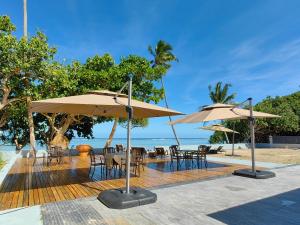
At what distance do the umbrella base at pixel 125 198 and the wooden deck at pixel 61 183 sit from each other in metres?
0.65

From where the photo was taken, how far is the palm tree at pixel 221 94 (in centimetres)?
3353

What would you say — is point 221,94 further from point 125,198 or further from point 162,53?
point 125,198

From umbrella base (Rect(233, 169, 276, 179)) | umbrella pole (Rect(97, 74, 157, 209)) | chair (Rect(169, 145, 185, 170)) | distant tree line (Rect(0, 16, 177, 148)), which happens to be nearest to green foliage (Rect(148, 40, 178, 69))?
distant tree line (Rect(0, 16, 177, 148))

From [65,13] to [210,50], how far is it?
18.5 m

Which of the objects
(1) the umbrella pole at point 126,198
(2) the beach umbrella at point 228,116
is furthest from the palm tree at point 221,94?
(1) the umbrella pole at point 126,198

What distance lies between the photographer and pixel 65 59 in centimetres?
1689

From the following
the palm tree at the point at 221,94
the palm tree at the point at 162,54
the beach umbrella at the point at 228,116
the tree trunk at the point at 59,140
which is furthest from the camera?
the palm tree at the point at 221,94

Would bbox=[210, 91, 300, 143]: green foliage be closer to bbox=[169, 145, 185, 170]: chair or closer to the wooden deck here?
bbox=[169, 145, 185, 170]: chair

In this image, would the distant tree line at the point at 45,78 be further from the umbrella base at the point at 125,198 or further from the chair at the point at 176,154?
the umbrella base at the point at 125,198

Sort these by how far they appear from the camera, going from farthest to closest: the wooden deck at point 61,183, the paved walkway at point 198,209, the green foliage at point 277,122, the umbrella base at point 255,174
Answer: the green foliage at point 277,122
the umbrella base at point 255,174
the wooden deck at point 61,183
the paved walkway at point 198,209

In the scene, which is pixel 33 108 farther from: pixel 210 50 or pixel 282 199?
pixel 210 50

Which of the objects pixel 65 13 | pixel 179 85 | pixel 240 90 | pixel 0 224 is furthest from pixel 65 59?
pixel 179 85

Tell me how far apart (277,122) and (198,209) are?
25.3 metres

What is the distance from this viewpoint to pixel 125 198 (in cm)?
552
